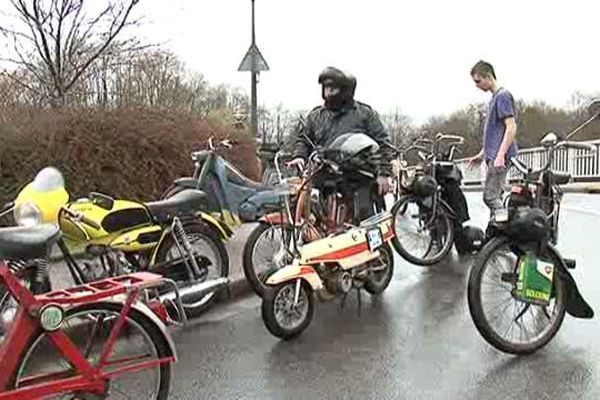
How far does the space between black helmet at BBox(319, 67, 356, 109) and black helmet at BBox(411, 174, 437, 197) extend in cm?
156

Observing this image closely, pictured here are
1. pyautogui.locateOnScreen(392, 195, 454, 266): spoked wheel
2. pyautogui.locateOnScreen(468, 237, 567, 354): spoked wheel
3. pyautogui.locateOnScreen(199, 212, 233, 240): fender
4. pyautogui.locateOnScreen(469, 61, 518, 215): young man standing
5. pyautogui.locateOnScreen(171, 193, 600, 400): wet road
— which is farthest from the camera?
pyautogui.locateOnScreen(392, 195, 454, 266): spoked wheel

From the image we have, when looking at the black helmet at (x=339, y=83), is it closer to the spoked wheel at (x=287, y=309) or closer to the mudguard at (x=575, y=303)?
the spoked wheel at (x=287, y=309)

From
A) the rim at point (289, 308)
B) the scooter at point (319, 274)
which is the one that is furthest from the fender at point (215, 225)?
the rim at point (289, 308)

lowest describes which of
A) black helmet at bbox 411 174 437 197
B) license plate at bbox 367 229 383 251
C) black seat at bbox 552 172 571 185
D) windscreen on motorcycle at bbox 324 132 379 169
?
license plate at bbox 367 229 383 251

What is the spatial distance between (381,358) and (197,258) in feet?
5.45

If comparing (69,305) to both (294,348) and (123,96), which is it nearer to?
(294,348)

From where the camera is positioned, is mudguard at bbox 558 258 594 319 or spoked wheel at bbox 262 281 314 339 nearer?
mudguard at bbox 558 258 594 319

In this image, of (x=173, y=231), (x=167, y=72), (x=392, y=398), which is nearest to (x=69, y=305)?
(x=392, y=398)

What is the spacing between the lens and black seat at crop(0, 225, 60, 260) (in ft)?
10.8

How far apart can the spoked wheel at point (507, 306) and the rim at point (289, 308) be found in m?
1.16

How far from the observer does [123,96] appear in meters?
11.5

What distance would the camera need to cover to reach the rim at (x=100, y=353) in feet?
10.9

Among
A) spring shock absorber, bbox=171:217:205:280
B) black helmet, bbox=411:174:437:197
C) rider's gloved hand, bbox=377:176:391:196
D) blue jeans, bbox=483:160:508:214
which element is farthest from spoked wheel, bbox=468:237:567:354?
black helmet, bbox=411:174:437:197

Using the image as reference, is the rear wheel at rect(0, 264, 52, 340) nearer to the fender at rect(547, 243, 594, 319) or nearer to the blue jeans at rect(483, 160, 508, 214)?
the fender at rect(547, 243, 594, 319)
